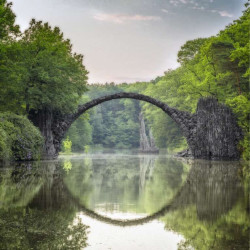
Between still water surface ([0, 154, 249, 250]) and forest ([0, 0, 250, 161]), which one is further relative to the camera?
forest ([0, 0, 250, 161])

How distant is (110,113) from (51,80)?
74.8m

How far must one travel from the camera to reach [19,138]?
67.4 ft

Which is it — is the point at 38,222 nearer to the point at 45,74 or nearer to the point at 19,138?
the point at 19,138

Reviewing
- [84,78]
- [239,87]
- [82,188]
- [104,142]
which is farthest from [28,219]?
[104,142]

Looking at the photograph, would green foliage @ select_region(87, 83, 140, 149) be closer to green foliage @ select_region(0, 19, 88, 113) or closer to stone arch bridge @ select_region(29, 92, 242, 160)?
stone arch bridge @ select_region(29, 92, 242, 160)

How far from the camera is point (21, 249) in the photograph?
13.8ft

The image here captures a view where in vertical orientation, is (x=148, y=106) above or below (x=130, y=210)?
above

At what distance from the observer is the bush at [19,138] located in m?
18.9

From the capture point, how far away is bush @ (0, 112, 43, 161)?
18938mm

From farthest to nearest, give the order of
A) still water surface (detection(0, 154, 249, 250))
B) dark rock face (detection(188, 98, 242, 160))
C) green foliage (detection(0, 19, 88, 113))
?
dark rock face (detection(188, 98, 242, 160)) < green foliage (detection(0, 19, 88, 113)) < still water surface (detection(0, 154, 249, 250))

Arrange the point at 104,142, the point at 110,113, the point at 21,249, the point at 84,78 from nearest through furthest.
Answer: the point at 21,249
the point at 84,78
the point at 104,142
the point at 110,113

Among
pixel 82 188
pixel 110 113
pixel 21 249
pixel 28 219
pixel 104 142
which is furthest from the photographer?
pixel 110 113

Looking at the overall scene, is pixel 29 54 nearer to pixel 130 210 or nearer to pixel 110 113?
pixel 130 210

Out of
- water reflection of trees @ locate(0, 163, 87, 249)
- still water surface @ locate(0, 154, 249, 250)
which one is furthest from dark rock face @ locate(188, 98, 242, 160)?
water reflection of trees @ locate(0, 163, 87, 249)
